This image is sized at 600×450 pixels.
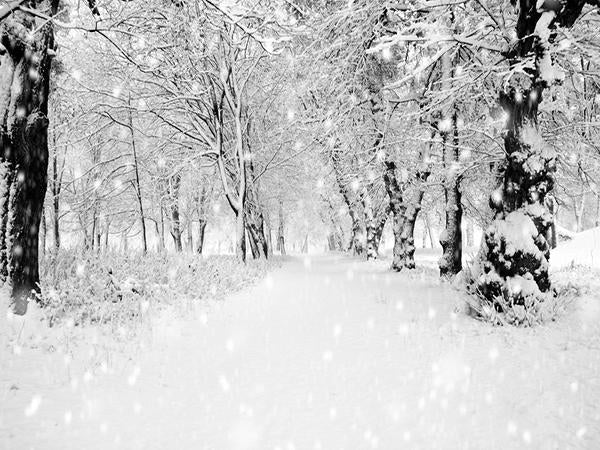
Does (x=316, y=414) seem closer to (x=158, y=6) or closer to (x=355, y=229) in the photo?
(x=158, y=6)

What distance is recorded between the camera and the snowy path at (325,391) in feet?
9.72

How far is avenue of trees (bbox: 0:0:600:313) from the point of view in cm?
518

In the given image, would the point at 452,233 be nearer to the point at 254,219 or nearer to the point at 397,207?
the point at 397,207

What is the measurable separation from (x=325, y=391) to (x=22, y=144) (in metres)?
5.08

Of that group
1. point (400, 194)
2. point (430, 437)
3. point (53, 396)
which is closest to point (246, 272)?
point (400, 194)

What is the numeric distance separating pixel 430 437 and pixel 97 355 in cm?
367

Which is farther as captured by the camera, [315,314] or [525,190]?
[315,314]

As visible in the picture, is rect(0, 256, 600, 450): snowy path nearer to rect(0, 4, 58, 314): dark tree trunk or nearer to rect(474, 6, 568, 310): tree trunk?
rect(474, 6, 568, 310): tree trunk

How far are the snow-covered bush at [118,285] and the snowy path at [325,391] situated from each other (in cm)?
89

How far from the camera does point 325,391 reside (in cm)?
384

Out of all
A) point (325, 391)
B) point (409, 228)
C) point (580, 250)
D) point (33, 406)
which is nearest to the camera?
point (33, 406)

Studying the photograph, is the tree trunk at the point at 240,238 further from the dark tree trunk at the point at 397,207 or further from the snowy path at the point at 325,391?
the snowy path at the point at 325,391

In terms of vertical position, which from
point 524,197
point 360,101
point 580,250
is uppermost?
point 360,101

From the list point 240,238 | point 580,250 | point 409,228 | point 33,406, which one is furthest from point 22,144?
point 580,250
